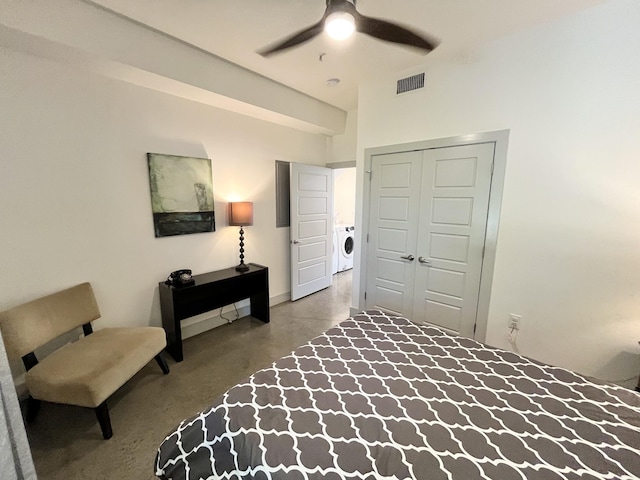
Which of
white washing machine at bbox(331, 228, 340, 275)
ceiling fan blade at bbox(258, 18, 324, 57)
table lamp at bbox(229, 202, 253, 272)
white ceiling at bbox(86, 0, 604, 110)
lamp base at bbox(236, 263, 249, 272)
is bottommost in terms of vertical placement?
white washing machine at bbox(331, 228, 340, 275)

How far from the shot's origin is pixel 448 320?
2682mm

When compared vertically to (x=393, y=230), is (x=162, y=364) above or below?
below

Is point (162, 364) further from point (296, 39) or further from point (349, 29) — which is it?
point (349, 29)

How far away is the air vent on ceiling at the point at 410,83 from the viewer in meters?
2.60

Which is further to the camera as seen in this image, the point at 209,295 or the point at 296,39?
the point at 209,295

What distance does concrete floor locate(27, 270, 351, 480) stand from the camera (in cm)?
154

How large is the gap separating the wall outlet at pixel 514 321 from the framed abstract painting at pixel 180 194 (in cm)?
315

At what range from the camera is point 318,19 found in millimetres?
1894

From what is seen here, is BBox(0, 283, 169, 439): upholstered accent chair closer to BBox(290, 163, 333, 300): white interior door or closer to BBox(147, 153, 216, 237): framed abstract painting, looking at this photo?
BBox(147, 153, 216, 237): framed abstract painting

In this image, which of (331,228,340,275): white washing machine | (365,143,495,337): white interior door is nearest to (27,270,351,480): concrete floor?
(365,143,495,337): white interior door

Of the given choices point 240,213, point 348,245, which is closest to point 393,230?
point 240,213

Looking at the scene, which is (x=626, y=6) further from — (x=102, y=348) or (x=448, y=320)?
(x=102, y=348)

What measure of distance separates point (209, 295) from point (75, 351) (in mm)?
1100

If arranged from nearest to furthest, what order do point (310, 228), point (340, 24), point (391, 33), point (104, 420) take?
point (340, 24)
point (391, 33)
point (104, 420)
point (310, 228)
